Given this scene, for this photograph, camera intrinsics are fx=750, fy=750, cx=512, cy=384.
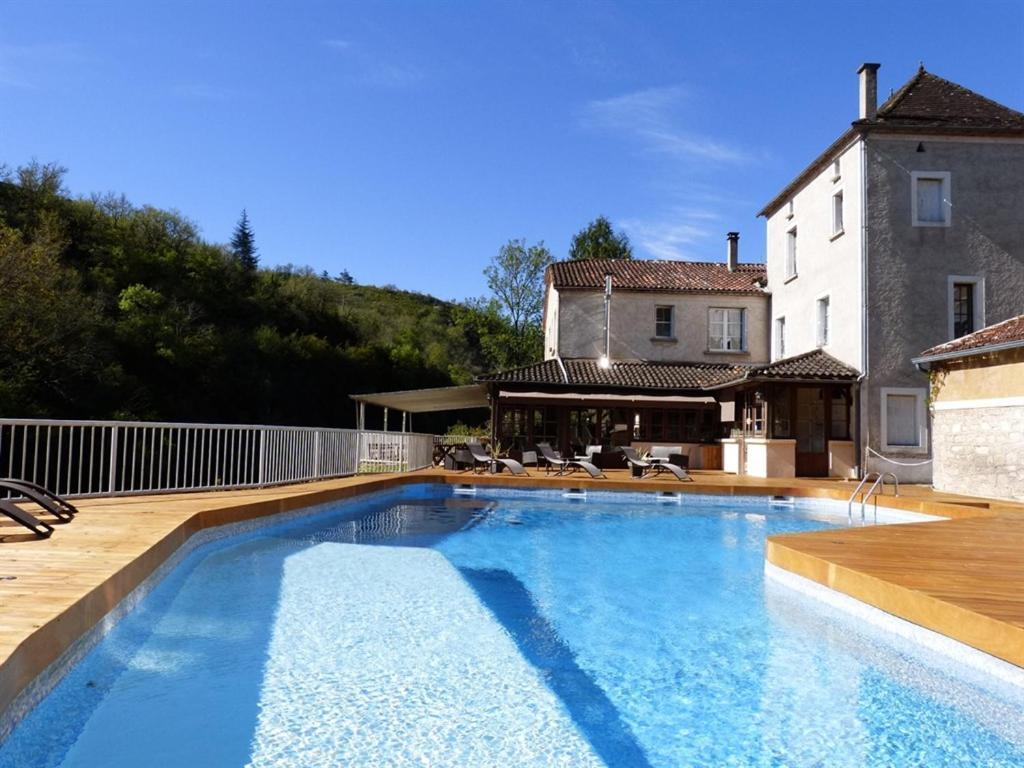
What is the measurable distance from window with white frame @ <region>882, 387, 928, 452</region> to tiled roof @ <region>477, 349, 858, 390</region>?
148 centimetres

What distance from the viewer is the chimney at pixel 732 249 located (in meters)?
26.7

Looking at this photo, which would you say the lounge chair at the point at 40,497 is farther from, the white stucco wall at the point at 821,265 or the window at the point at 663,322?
the window at the point at 663,322

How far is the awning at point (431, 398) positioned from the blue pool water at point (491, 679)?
13876mm

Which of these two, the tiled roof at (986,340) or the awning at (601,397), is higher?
the tiled roof at (986,340)

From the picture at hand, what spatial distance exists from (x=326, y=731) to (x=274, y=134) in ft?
68.8

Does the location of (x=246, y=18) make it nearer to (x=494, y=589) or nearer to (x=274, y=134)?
(x=274, y=134)

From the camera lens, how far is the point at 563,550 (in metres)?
9.17

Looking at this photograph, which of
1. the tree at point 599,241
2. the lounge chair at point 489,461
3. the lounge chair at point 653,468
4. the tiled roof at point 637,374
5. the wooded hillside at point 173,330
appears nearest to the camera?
the lounge chair at point 653,468

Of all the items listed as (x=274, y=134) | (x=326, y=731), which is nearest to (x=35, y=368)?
(x=274, y=134)

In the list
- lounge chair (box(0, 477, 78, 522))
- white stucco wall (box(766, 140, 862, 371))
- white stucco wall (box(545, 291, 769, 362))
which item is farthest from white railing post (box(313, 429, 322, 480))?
white stucco wall (box(545, 291, 769, 362))

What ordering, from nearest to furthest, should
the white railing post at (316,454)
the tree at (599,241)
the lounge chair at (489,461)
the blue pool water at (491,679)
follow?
the blue pool water at (491,679) < the white railing post at (316,454) < the lounge chair at (489,461) < the tree at (599,241)

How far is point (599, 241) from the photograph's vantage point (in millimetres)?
48312

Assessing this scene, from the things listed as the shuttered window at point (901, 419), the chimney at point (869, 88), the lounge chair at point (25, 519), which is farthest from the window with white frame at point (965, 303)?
the lounge chair at point (25, 519)

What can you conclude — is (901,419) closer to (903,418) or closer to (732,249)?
(903,418)
